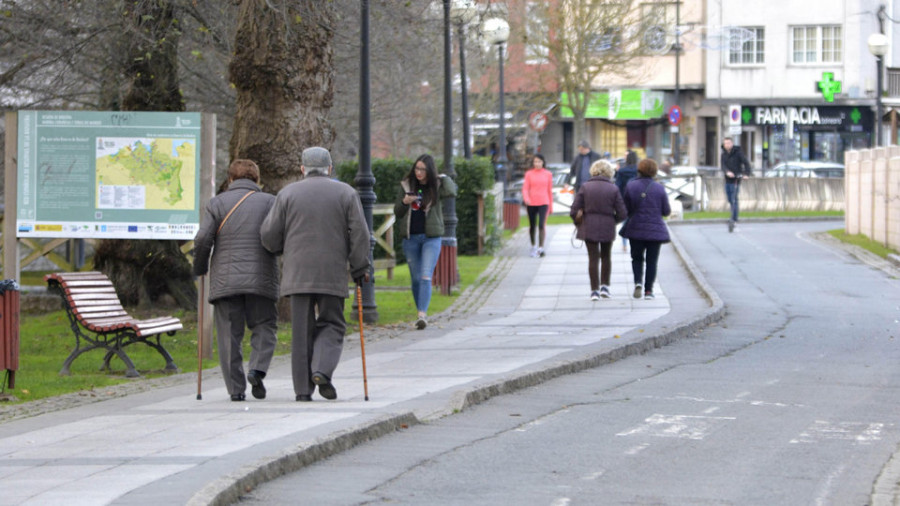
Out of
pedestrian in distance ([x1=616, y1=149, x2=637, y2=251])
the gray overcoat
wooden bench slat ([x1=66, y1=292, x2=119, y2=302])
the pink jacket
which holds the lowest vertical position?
wooden bench slat ([x1=66, y1=292, x2=119, y2=302])

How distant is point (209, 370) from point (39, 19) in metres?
6.28

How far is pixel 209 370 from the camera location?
1238cm

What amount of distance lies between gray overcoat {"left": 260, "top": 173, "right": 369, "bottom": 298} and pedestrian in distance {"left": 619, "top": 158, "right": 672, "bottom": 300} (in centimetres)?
890

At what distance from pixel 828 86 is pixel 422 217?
141ft

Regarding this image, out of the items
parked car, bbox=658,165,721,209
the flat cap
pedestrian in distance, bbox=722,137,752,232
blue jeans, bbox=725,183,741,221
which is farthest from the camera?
parked car, bbox=658,165,721,209

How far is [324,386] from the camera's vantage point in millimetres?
9547

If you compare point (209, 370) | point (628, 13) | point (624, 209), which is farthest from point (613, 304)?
point (628, 13)

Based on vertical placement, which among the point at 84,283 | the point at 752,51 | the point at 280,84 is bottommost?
Answer: the point at 84,283

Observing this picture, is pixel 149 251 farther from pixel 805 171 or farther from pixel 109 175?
pixel 805 171

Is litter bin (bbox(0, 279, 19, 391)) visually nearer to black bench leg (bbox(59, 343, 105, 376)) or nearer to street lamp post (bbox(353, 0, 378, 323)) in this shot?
black bench leg (bbox(59, 343, 105, 376))

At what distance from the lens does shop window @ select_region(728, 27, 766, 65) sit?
56500 millimetres

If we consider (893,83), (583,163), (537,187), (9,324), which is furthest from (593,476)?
(893,83)

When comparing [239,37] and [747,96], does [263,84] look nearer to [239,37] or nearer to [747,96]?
[239,37]

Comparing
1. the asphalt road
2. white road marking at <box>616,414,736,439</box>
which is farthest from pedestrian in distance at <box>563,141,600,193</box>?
white road marking at <box>616,414,736,439</box>
